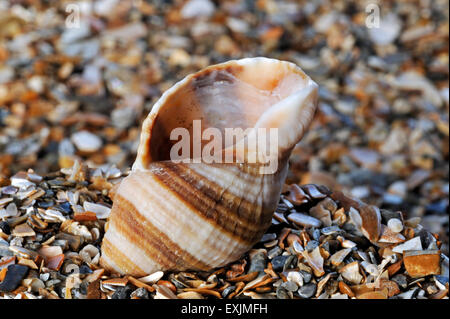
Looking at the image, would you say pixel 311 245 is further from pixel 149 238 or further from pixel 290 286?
pixel 149 238

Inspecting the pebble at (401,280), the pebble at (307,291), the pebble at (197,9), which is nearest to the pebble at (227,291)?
the pebble at (307,291)

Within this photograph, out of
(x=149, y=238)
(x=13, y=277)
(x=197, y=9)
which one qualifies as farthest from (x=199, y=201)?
(x=197, y=9)

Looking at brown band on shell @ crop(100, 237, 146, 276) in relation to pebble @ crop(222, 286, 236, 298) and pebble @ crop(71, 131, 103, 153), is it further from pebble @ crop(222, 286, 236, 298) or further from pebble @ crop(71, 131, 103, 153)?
pebble @ crop(71, 131, 103, 153)
